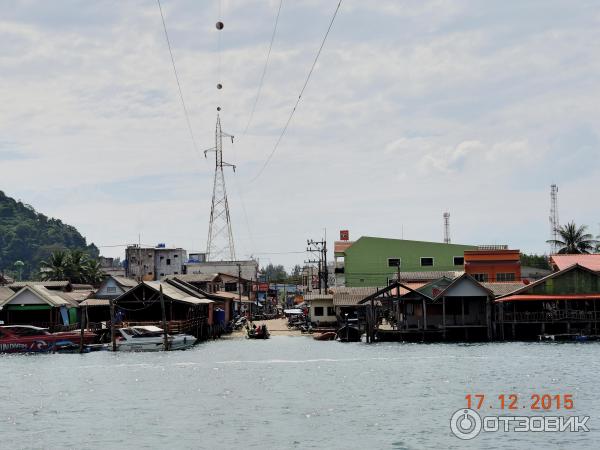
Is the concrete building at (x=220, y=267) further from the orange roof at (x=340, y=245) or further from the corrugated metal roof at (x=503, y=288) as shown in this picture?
the corrugated metal roof at (x=503, y=288)

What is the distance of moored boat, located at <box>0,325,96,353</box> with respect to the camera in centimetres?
6781

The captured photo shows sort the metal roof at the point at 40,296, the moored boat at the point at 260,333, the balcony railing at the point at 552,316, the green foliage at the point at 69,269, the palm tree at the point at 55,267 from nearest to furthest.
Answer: the balcony railing at the point at 552,316 → the metal roof at the point at 40,296 → the moored boat at the point at 260,333 → the palm tree at the point at 55,267 → the green foliage at the point at 69,269

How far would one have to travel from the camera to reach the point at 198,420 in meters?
35.2

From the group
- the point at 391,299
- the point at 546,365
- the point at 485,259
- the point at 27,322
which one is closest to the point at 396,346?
the point at 391,299

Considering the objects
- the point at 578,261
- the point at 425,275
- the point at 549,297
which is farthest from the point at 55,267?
the point at 549,297

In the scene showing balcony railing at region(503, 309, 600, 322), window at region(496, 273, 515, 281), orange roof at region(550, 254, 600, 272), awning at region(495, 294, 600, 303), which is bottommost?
balcony railing at region(503, 309, 600, 322)

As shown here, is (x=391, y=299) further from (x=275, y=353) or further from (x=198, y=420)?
(x=198, y=420)

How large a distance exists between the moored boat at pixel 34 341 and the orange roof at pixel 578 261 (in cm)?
4778

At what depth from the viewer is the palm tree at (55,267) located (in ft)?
375

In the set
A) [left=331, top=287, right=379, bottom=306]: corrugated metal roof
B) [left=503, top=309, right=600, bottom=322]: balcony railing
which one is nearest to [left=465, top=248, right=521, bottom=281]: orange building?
[left=331, top=287, right=379, bottom=306]: corrugated metal roof

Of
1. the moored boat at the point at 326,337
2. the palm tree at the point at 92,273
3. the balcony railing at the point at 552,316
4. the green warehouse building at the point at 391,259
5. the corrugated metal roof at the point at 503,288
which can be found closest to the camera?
the balcony railing at the point at 552,316

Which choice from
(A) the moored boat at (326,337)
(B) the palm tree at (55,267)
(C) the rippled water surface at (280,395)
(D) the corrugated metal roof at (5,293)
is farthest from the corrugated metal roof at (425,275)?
(B) the palm tree at (55,267)

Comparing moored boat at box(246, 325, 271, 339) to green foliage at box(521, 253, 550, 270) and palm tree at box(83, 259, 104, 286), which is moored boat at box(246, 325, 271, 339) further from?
green foliage at box(521, 253, 550, 270)

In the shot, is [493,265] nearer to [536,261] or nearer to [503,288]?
[503,288]
